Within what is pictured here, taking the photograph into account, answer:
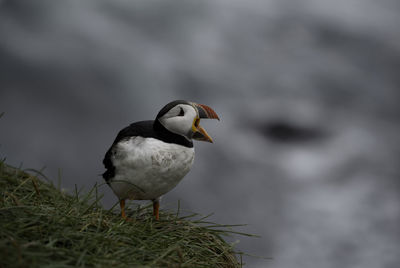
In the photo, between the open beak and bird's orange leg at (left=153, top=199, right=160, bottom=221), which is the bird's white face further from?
bird's orange leg at (left=153, top=199, right=160, bottom=221)

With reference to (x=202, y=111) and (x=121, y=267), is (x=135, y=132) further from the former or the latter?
(x=121, y=267)

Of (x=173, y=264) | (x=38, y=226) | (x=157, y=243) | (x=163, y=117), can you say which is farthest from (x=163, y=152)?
(x=38, y=226)

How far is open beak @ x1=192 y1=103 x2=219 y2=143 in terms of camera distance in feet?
12.1

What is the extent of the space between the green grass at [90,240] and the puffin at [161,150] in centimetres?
32

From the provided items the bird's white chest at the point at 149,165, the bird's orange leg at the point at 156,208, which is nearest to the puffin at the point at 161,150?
the bird's white chest at the point at 149,165

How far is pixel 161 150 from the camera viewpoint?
3701 mm

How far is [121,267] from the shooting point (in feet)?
8.96

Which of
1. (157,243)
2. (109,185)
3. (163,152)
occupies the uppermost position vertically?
(163,152)

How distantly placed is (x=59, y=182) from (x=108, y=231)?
0.95m

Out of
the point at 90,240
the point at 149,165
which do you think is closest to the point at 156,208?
the point at 149,165

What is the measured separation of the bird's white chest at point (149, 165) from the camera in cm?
370

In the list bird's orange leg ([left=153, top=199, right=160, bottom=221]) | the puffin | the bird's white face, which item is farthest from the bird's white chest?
bird's orange leg ([left=153, top=199, right=160, bottom=221])

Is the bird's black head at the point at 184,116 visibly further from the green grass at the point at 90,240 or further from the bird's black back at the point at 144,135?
the green grass at the point at 90,240

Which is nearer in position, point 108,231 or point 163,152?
point 108,231
